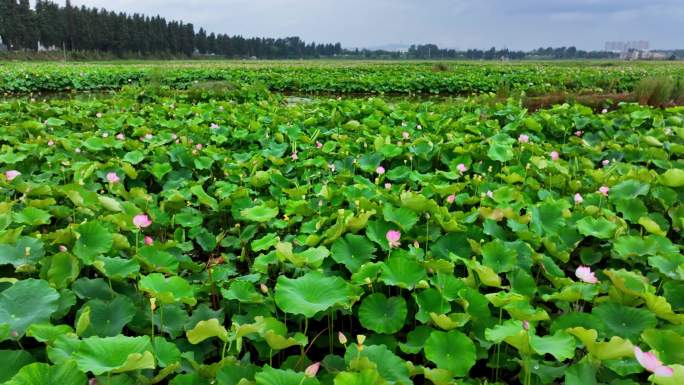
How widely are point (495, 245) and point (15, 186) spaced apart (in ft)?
7.94

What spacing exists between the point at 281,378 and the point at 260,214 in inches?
51.9

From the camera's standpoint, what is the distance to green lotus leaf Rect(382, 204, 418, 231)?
81.7 inches

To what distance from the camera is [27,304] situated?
4.62 feet

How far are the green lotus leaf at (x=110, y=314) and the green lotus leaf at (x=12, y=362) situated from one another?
20cm

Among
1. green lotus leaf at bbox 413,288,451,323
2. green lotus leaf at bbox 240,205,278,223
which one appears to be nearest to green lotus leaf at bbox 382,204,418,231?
green lotus leaf at bbox 413,288,451,323

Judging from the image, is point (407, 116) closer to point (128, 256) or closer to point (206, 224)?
point (206, 224)

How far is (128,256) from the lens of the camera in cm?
194

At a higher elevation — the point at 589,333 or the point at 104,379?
the point at 589,333

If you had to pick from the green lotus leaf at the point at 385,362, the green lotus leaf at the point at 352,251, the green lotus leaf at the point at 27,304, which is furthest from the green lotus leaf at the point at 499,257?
the green lotus leaf at the point at 27,304

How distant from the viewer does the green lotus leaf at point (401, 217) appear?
81.7 inches

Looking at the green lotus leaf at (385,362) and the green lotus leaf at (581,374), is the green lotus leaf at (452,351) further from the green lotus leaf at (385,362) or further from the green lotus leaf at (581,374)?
the green lotus leaf at (581,374)

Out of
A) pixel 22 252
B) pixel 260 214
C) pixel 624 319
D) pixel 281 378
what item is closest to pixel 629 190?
pixel 624 319

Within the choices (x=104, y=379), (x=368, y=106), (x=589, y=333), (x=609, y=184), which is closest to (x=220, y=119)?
(x=368, y=106)

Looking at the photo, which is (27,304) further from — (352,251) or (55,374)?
(352,251)
